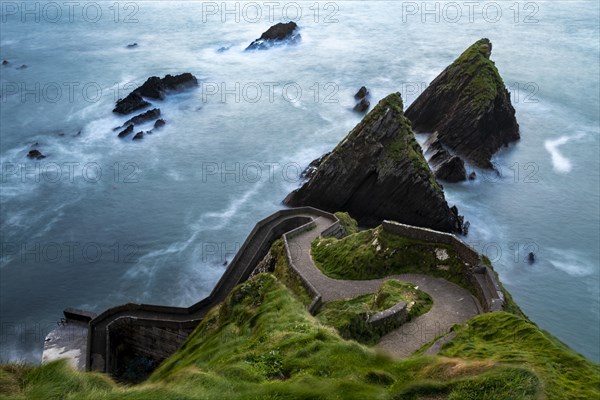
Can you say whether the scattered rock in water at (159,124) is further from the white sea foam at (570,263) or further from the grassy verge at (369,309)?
the grassy verge at (369,309)

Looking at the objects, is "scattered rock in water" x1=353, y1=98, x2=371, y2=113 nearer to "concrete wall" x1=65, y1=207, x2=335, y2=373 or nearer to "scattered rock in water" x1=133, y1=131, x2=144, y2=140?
"scattered rock in water" x1=133, y1=131, x2=144, y2=140

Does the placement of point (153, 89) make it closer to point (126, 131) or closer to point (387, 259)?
point (126, 131)

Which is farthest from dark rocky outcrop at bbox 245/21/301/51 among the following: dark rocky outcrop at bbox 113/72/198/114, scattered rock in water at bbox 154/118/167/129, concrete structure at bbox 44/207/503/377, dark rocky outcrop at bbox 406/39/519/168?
concrete structure at bbox 44/207/503/377

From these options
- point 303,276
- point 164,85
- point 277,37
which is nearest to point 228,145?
point 164,85

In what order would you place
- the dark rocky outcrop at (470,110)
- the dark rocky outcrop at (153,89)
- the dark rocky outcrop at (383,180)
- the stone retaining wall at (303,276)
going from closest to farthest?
the stone retaining wall at (303,276)
the dark rocky outcrop at (383,180)
the dark rocky outcrop at (470,110)
the dark rocky outcrop at (153,89)

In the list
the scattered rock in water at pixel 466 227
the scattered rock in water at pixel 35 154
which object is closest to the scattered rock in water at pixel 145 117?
the scattered rock in water at pixel 35 154

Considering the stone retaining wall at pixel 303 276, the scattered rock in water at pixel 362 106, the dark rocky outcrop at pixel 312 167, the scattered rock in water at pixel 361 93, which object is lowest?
the dark rocky outcrop at pixel 312 167
